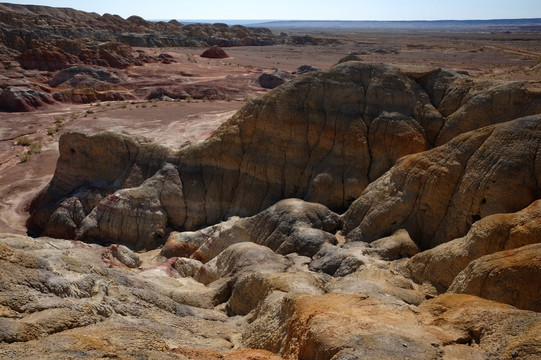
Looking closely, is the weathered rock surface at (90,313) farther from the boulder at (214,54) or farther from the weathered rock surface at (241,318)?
the boulder at (214,54)

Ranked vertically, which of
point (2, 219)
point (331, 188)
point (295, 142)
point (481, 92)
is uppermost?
point (481, 92)

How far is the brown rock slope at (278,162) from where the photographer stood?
18312 millimetres

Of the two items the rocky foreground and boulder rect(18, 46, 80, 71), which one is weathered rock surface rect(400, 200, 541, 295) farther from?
boulder rect(18, 46, 80, 71)

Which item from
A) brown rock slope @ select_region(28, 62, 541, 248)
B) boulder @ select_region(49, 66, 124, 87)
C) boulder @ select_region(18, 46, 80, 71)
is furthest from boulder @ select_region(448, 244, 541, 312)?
boulder @ select_region(18, 46, 80, 71)

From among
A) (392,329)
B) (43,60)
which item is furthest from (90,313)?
(43,60)

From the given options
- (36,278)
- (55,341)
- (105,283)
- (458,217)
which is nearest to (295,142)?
(458,217)

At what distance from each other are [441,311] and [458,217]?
5.98m

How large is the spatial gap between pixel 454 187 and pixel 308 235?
4358mm

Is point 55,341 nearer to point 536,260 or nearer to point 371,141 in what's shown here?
point 536,260

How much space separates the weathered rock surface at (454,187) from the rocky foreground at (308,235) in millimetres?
43

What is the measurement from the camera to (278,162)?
20.2 metres

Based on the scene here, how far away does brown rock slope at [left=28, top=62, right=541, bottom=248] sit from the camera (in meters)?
18.3

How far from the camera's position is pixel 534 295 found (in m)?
9.00

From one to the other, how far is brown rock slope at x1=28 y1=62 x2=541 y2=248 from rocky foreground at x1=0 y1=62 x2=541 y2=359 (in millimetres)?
57
